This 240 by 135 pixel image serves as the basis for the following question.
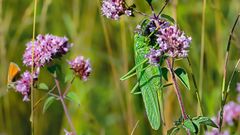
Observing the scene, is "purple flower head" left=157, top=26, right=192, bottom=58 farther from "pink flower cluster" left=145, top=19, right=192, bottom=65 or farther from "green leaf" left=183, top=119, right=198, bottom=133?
"green leaf" left=183, top=119, right=198, bottom=133

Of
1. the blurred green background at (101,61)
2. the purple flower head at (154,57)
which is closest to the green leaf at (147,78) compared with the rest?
the purple flower head at (154,57)

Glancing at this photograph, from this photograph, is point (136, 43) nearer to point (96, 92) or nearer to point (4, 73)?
point (4, 73)

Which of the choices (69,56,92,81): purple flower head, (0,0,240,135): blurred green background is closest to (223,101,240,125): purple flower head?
(0,0,240,135): blurred green background

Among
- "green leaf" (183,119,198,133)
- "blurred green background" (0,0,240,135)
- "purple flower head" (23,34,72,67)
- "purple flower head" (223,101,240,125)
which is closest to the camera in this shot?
"green leaf" (183,119,198,133)

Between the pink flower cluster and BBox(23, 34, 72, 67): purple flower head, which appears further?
BBox(23, 34, 72, 67): purple flower head

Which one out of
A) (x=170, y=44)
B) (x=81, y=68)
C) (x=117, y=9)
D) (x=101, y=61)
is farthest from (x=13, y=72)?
(x=101, y=61)

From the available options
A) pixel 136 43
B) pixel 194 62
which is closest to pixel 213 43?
pixel 194 62
